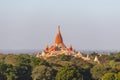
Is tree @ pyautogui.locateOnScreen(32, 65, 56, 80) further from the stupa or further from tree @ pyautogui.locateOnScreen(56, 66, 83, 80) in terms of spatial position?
the stupa

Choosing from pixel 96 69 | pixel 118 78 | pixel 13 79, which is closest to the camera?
pixel 118 78

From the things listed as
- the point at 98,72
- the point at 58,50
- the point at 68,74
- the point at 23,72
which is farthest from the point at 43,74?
the point at 58,50

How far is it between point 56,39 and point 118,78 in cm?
3879

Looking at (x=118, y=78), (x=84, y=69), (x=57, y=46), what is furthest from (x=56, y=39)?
(x=118, y=78)

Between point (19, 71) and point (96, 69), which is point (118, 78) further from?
point (19, 71)

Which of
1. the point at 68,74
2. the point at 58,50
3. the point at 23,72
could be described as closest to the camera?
Answer: the point at 68,74

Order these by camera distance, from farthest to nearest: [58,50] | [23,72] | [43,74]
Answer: [58,50] → [23,72] → [43,74]

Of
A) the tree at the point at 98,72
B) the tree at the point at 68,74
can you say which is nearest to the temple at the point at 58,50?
the tree at the point at 98,72

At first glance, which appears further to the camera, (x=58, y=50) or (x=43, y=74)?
(x=58, y=50)

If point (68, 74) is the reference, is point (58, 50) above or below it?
above

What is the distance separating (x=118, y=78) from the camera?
38656mm

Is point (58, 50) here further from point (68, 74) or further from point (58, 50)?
point (68, 74)

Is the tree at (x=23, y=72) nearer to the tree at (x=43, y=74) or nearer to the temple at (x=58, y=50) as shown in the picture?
the tree at (x=43, y=74)

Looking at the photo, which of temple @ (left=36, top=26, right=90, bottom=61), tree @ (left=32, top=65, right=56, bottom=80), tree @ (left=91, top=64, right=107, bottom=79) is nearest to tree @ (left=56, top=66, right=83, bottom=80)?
tree @ (left=32, top=65, right=56, bottom=80)
